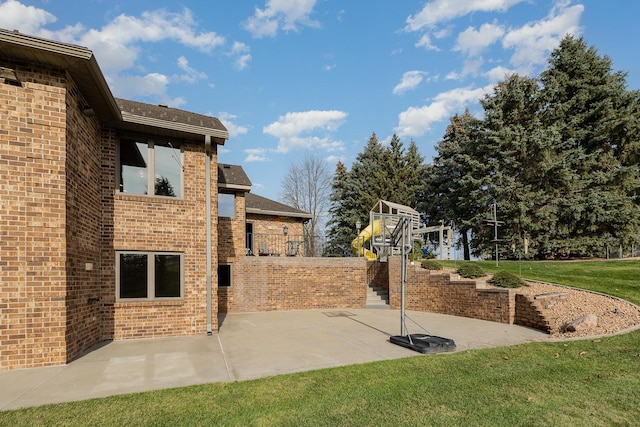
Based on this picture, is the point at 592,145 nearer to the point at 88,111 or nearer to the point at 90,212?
the point at 88,111

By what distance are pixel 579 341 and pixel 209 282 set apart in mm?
8044

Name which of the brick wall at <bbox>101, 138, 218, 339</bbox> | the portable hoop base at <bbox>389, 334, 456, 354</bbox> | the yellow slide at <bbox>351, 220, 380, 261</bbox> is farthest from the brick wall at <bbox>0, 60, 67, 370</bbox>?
the yellow slide at <bbox>351, 220, 380, 261</bbox>

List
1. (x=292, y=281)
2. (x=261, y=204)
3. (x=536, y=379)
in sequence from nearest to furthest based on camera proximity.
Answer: (x=536, y=379) < (x=292, y=281) < (x=261, y=204)

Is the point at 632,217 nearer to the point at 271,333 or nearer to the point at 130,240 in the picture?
the point at 271,333

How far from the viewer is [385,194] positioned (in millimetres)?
27109

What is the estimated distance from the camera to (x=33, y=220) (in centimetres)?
568

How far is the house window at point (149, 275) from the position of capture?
7.87m

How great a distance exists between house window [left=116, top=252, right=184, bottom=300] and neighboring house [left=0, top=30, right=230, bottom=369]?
23 mm

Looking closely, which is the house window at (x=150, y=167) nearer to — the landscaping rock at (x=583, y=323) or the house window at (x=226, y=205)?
the house window at (x=226, y=205)

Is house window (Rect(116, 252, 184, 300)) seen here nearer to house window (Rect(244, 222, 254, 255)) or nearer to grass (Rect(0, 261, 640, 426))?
grass (Rect(0, 261, 640, 426))

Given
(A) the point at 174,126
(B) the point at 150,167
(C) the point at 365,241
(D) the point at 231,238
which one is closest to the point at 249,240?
(D) the point at 231,238

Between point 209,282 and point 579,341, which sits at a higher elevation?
point 209,282

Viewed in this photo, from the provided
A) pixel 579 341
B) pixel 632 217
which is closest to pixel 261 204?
pixel 579 341

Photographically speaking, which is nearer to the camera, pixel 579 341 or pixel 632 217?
pixel 579 341
